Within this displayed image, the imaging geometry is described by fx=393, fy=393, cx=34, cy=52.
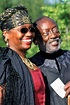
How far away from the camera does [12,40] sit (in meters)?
3.81

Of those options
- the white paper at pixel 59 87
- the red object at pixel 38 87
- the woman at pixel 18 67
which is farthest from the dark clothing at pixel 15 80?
the white paper at pixel 59 87

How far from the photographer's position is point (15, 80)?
346cm

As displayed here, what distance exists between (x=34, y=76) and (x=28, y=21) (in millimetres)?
538

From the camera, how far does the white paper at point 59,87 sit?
4.08 m

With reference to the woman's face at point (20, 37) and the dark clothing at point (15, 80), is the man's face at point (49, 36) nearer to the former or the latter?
the woman's face at point (20, 37)

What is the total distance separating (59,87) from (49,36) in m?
0.56

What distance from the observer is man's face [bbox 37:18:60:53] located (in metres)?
4.23

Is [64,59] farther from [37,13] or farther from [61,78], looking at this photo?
[37,13]

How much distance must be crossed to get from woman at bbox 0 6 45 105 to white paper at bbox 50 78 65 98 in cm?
27

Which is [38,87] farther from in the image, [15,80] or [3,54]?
[3,54]

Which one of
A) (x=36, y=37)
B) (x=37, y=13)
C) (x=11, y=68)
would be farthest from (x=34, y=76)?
(x=37, y=13)

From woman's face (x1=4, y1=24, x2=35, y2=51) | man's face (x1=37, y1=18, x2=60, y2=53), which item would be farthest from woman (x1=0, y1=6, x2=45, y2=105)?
man's face (x1=37, y1=18, x2=60, y2=53)

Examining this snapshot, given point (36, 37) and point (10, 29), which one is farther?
point (36, 37)

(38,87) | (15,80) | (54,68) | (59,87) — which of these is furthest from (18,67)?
(54,68)
